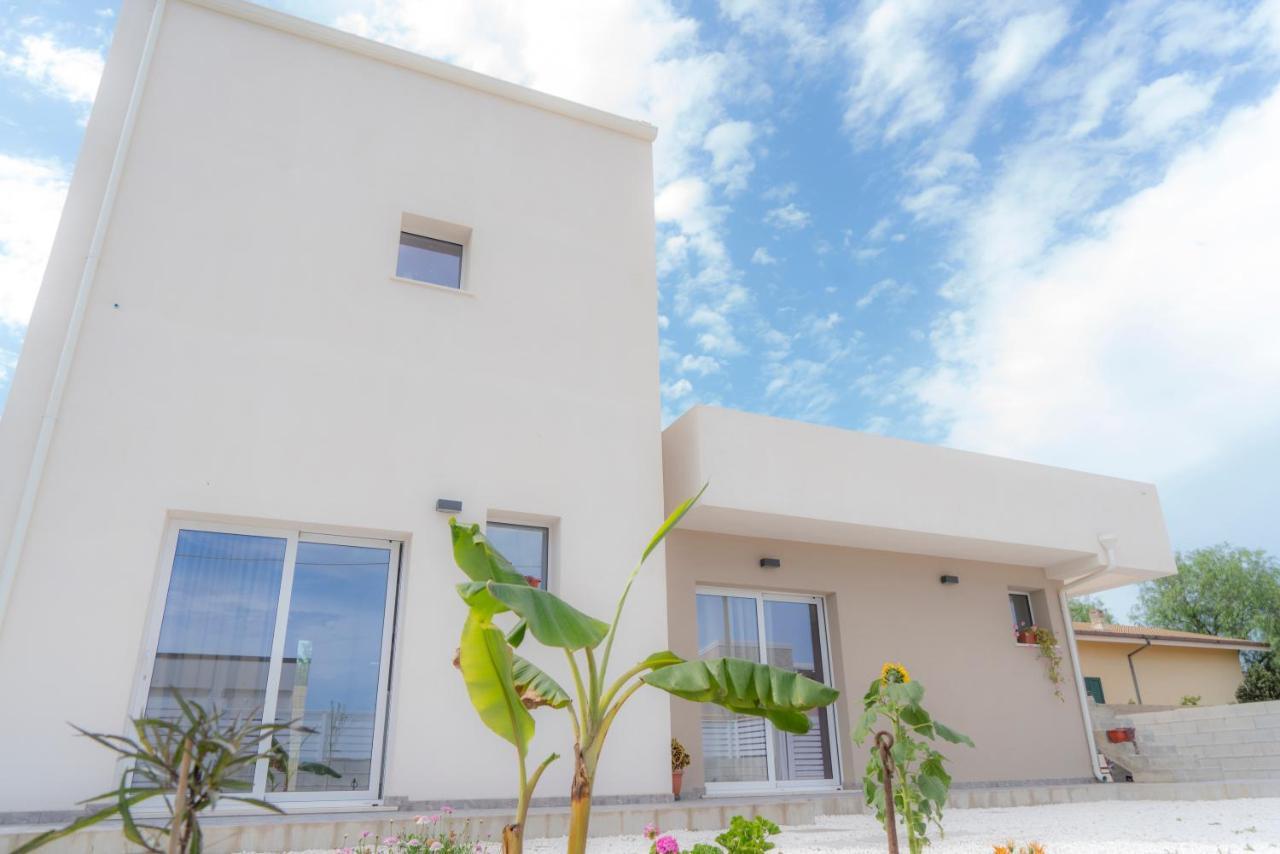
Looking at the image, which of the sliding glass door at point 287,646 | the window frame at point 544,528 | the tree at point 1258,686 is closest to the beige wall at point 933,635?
the window frame at point 544,528

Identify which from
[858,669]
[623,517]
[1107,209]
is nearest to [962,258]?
[1107,209]

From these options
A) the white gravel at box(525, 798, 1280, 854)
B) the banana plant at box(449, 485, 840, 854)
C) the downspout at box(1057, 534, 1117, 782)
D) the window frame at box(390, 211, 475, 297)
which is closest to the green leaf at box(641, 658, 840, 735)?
the banana plant at box(449, 485, 840, 854)

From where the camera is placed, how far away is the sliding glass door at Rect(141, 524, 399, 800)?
7125 mm

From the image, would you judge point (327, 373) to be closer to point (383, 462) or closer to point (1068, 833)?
point (383, 462)

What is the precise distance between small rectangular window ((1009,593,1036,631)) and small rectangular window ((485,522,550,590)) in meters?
8.44

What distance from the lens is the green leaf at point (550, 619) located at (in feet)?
16.0

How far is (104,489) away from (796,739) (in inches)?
330

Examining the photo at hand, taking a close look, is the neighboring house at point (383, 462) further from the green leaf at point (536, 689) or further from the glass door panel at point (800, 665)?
the green leaf at point (536, 689)

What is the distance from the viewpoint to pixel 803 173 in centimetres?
Result: 2194

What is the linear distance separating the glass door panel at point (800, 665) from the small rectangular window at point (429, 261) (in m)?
6.05

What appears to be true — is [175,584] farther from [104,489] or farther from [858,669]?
[858,669]

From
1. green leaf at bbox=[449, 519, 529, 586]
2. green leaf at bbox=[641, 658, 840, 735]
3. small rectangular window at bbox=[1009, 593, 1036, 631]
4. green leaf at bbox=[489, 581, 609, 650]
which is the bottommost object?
green leaf at bbox=[641, 658, 840, 735]

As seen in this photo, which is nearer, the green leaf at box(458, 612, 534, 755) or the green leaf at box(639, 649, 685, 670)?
the green leaf at box(458, 612, 534, 755)

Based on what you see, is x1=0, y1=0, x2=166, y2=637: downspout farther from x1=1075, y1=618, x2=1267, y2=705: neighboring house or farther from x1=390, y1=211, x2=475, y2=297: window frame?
x1=1075, y1=618, x2=1267, y2=705: neighboring house
